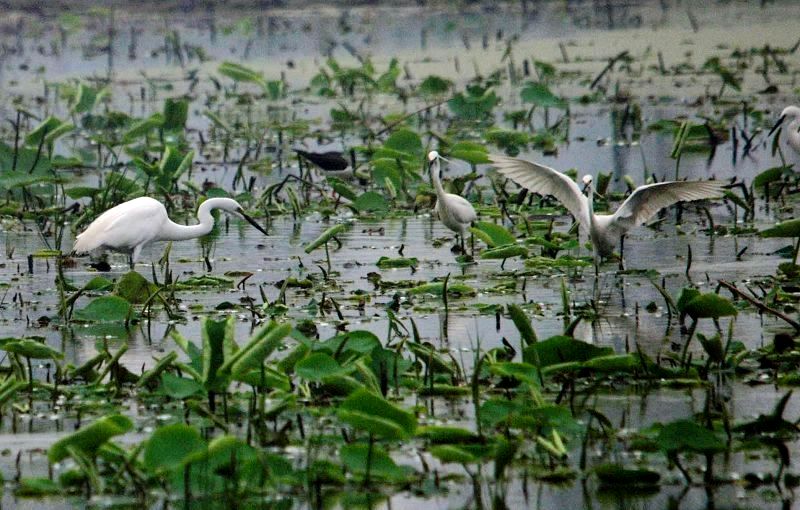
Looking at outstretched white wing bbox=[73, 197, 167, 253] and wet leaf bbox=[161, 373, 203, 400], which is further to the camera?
outstretched white wing bbox=[73, 197, 167, 253]

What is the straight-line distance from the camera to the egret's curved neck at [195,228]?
8.68 metres

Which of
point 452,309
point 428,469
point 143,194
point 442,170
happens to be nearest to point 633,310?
point 452,309

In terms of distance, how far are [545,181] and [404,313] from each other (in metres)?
1.77

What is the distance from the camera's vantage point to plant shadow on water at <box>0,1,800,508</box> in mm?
4602

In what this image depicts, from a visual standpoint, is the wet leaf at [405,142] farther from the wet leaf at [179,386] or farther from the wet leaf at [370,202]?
the wet leaf at [179,386]

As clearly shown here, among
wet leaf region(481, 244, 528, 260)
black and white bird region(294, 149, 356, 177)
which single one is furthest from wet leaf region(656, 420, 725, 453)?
black and white bird region(294, 149, 356, 177)

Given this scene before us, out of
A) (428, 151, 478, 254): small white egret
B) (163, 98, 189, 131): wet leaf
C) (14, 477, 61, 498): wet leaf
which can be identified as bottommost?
(14, 477, 61, 498): wet leaf

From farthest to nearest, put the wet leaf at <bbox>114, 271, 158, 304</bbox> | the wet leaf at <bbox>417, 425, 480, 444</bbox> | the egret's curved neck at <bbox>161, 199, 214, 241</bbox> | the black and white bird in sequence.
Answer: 1. the black and white bird
2. the egret's curved neck at <bbox>161, 199, 214, 241</bbox>
3. the wet leaf at <bbox>114, 271, 158, 304</bbox>
4. the wet leaf at <bbox>417, 425, 480, 444</bbox>

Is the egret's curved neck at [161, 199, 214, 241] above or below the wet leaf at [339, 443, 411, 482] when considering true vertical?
above

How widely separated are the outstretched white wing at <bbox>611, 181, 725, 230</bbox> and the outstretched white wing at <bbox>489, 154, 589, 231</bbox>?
255 mm

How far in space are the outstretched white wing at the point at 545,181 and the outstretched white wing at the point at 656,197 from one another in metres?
0.25

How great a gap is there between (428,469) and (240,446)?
58 cm

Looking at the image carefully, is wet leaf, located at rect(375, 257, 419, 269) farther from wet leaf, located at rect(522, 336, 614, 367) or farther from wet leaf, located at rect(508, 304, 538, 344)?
wet leaf, located at rect(522, 336, 614, 367)

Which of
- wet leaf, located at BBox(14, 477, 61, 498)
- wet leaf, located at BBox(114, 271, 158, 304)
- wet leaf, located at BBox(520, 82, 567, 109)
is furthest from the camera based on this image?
wet leaf, located at BBox(520, 82, 567, 109)
